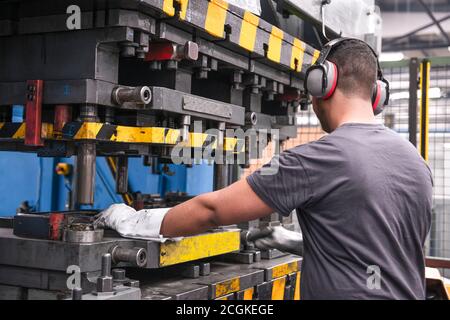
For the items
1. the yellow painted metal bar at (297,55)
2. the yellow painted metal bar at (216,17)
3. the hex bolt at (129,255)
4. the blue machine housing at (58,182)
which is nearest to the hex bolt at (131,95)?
the yellow painted metal bar at (216,17)

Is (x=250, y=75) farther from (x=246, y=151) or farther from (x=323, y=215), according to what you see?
(x=323, y=215)

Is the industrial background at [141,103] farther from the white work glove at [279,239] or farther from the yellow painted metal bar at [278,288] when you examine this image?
the white work glove at [279,239]

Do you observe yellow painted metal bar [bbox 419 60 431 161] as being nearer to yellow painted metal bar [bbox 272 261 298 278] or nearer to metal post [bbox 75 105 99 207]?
yellow painted metal bar [bbox 272 261 298 278]

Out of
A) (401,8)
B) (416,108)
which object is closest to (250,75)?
(416,108)

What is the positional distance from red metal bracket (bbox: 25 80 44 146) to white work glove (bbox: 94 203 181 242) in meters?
0.37

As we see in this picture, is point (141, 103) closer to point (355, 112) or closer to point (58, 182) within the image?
point (355, 112)

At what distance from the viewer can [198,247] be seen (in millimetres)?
2289

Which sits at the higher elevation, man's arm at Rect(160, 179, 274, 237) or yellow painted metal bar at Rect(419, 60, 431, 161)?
yellow painted metal bar at Rect(419, 60, 431, 161)

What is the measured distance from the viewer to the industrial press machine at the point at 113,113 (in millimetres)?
1916

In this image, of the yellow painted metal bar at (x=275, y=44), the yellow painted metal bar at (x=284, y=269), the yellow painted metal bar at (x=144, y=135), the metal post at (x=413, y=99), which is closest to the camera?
the yellow painted metal bar at (x=144, y=135)

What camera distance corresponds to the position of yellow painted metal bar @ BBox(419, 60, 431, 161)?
464 centimetres

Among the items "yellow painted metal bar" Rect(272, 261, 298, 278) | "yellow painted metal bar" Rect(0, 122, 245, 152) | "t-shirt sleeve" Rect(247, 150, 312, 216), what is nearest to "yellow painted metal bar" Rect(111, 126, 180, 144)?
"yellow painted metal bar" Rect(0, 122, 245, 152)

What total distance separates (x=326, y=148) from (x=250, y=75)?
1.29 meters

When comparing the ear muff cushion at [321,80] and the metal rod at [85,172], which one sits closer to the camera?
the ear muff cushion at [321,80]
